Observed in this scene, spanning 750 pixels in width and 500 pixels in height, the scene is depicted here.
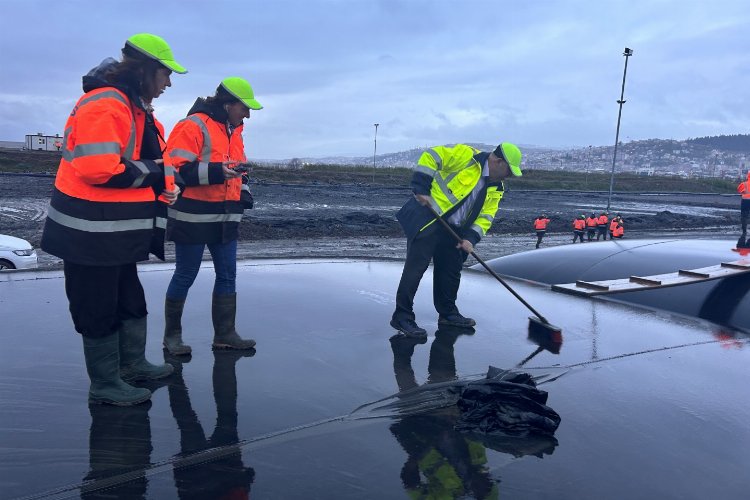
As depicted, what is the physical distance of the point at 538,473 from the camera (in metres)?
2.59

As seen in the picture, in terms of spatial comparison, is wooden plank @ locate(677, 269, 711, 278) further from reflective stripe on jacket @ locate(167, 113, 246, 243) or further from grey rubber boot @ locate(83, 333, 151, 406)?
grey rubber boot @ locate(83, 333, 151, 406)

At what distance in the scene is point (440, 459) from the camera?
267 cm

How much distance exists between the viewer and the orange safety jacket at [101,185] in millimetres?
2797

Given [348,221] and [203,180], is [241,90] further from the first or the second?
[348,221]

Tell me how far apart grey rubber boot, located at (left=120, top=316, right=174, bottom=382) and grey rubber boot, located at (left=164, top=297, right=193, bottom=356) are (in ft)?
1.32

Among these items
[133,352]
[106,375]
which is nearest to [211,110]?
[133,352]

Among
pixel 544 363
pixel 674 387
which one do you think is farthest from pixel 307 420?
pixel 674 387

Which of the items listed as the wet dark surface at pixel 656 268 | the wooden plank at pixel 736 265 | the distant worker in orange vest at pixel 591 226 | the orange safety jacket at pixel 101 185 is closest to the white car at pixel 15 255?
the wet dark surface at pixel 656 268

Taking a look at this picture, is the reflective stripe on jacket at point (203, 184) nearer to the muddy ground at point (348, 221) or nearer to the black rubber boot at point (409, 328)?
the black rubber boot at point (409, 328)

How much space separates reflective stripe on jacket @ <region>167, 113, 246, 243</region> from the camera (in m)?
3.64

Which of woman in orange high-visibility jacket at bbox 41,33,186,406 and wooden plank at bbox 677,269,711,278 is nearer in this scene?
woman in orange high-visibility jacket at bbox 41,33,186,406

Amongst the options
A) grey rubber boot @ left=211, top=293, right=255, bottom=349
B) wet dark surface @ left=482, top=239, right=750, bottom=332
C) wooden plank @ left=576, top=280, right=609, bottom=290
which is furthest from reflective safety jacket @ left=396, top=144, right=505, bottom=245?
wet dark surface @ left=482, top=239, right=750, bottom=332

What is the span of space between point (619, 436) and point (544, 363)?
110 centimetres

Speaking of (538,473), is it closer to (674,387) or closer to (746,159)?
(674,387)
